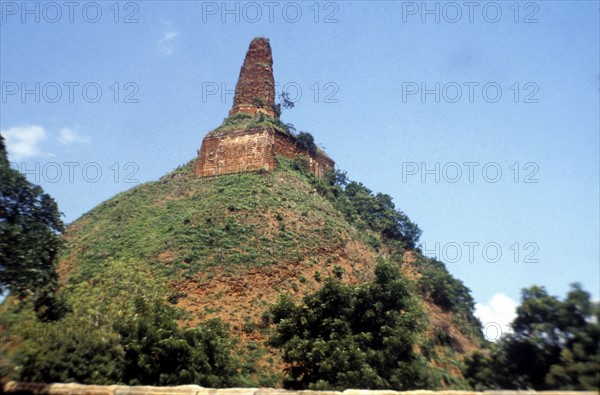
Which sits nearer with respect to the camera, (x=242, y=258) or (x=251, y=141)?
(x=242, y=258)

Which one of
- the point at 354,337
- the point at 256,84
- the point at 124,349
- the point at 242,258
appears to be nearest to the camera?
the point at 124,349

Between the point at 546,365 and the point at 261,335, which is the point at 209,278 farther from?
the point at 546,365

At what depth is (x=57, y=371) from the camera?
1330cm

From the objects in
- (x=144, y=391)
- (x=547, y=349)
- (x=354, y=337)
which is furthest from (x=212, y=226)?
(x=144, y=391)

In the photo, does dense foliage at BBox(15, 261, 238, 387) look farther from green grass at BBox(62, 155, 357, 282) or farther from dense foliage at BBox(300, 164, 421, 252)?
dense foliage at BBox(300, 164, 421, 252)

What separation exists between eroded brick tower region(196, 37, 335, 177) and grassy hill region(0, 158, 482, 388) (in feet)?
5.47

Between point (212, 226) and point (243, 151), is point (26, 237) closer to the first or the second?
point (212, 226)

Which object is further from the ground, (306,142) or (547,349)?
(306,142)

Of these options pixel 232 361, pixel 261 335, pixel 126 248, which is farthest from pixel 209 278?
pixel 232 361

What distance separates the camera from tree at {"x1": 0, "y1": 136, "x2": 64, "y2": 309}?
16.3 meters

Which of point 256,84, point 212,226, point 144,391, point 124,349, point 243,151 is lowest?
point 124,349

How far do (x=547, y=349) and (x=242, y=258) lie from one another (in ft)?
75.8

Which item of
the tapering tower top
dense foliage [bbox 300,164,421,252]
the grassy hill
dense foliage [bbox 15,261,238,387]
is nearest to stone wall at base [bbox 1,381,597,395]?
dense foliage [bbox 15,261,238,387]

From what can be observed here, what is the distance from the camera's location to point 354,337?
1834 cm
